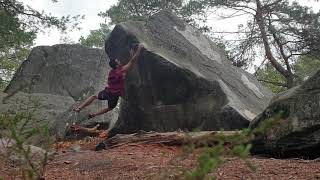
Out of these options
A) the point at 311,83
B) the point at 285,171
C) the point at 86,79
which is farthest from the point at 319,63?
the point at 285,171

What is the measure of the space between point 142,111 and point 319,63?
727 inches

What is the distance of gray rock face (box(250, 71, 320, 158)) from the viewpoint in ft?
21.9

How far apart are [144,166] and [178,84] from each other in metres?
4.45

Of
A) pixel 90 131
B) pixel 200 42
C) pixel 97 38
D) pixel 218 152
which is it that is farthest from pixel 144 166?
pixel 97 38

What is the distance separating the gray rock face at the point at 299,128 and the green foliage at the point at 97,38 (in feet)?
112

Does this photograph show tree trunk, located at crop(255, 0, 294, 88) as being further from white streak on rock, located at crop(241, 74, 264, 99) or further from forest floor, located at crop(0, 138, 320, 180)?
forest floor, located at crop(0, 138, 320, 180)

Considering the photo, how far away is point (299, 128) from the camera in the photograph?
22.1ft

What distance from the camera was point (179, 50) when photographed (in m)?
11.3

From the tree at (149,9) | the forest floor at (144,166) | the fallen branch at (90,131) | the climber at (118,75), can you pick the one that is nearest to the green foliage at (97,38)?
the tree at (149,9)

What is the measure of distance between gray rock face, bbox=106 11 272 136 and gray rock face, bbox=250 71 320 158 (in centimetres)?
227

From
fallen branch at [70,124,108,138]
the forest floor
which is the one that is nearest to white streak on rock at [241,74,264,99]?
fallen branch at [70,124,108,138]

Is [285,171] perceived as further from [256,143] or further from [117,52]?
[117,52]

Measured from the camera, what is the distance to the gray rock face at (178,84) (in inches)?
393

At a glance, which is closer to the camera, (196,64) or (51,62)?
(196,64)
